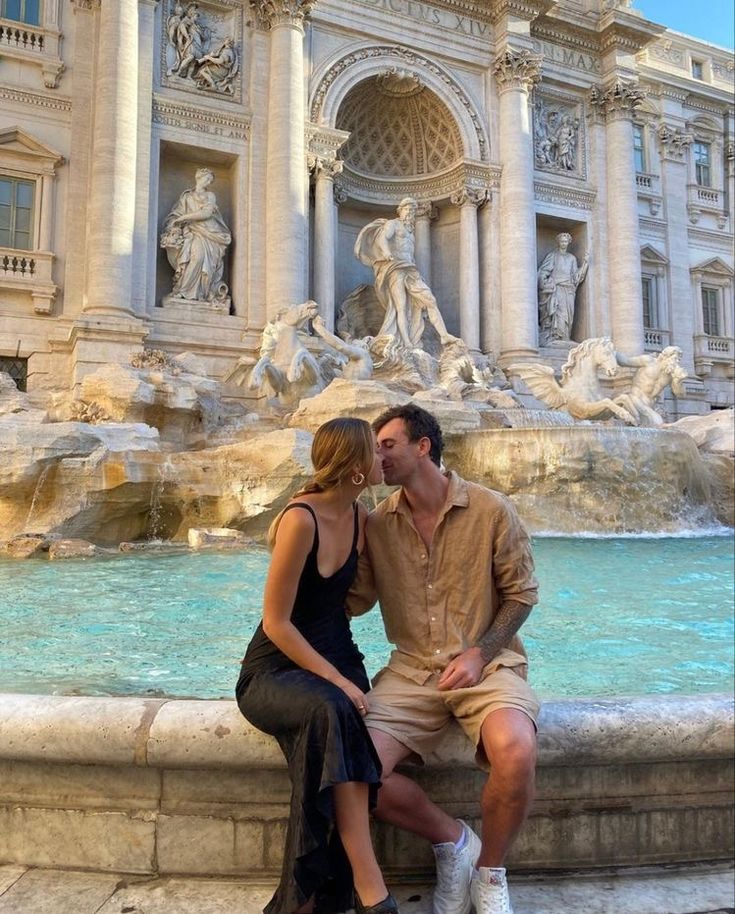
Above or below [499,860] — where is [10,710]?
above

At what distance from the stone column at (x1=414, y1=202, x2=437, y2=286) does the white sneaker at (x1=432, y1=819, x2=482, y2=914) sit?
17.8 meters

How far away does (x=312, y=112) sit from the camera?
16.3 m

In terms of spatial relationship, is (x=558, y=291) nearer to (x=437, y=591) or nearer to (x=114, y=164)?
(x=114, y=164)

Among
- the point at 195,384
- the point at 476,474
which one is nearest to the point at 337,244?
the point at 195,384

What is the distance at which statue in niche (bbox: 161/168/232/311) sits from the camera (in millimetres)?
15320

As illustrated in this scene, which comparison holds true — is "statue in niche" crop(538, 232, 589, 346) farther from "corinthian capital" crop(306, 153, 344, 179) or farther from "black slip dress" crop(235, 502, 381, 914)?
"black slip dress" crop(235, 502, 381, 914)

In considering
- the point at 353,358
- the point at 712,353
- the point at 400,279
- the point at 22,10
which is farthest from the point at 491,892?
the point at 712,353

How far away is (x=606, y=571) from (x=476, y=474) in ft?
11.9

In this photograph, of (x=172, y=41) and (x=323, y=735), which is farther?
(x=172, y=41)

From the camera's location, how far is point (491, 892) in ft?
5.64

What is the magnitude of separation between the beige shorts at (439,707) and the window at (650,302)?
21.8 meters

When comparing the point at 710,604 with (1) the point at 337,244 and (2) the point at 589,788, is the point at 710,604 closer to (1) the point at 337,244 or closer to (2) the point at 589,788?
(2) the point at 589,788

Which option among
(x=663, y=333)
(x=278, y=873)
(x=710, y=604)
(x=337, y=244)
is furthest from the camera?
(x=663, y=333)

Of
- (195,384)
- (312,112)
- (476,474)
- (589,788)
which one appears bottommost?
(589,788)
